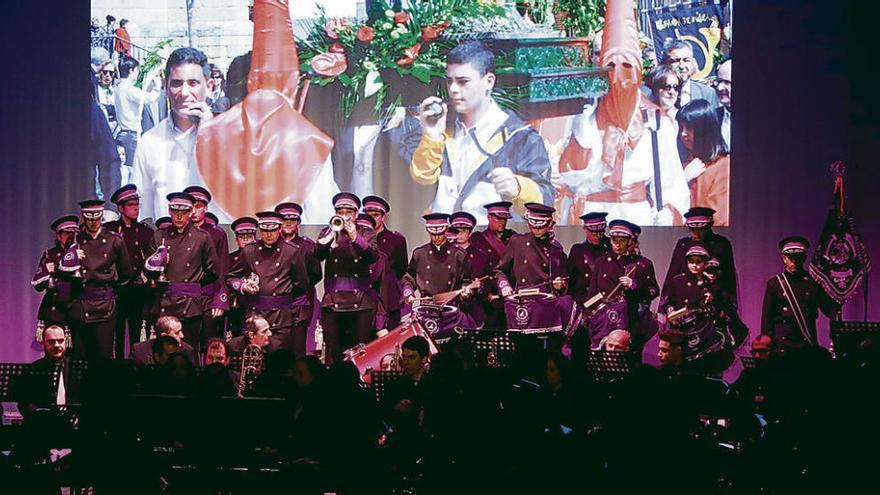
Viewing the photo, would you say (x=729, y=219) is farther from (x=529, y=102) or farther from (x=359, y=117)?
(x=359, y=117)

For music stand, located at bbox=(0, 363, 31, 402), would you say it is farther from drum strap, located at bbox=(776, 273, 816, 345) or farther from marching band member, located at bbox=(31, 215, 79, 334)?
drum strap, located at bbox=(776, 273, 816, 345)

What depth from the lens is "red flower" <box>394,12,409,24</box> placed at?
39.8 feet

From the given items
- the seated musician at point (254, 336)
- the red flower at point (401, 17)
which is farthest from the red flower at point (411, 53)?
the seated musician at point (254, 336)

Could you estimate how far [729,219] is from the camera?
11789 mm

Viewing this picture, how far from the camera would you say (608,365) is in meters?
7.56

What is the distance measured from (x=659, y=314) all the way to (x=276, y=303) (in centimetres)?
341

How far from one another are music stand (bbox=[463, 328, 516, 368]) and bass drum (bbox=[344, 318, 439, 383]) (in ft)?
3.44

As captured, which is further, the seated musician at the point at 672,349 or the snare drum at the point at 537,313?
the snare drum at the point at 537,313

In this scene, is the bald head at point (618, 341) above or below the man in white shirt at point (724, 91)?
below

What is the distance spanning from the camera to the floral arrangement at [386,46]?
475 inches

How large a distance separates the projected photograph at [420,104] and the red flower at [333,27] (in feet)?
0.05

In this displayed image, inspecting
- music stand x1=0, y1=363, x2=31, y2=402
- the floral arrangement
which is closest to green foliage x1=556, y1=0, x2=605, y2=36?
the floral arrangement

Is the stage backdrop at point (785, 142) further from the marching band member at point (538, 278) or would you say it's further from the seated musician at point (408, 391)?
the seated musician at point (408, 391)

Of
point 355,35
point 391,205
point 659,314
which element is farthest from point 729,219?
point 355,35
